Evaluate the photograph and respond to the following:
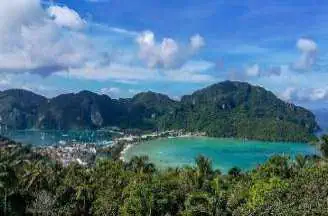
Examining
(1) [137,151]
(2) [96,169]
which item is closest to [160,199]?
(2) [96,169]

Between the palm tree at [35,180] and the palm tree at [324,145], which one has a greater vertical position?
the palm tree at [324,145]

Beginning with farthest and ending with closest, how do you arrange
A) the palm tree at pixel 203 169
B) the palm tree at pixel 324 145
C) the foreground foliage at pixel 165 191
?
1. the palm tree at pixel 324 145
2. the palm tree at pixel 203 169
3. the foreground foliage at pixel 165 191

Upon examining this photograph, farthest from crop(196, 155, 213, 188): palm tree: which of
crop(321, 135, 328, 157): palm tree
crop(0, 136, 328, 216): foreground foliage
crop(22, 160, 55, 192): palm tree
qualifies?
crop(22, 160, 55, 192): palm tree

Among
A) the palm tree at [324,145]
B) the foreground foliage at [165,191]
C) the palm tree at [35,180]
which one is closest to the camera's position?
the foreground foliage at [165,191]

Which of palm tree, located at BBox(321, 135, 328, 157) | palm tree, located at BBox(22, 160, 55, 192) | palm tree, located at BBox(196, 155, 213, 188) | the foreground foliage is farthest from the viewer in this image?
palm tree, located at BBox(321, 135, 328, 157)

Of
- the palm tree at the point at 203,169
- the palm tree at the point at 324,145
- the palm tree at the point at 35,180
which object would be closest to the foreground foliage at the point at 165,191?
the palm tree at the point at 35,180

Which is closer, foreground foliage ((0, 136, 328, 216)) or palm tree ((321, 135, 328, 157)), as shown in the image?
foreground foliage ((0, 136, 328, 216))

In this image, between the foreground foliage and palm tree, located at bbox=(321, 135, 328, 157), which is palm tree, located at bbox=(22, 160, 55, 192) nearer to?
the foreground foliage

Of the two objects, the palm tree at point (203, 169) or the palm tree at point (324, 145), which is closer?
the palm tree at point (203, 169)

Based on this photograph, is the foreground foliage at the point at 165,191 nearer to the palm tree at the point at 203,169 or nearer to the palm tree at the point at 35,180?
the palm tree at the point at 35,180

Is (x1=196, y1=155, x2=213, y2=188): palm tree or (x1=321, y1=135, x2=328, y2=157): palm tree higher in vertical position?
(x1=321, y1=135, x2=328, y2=157): palm tree
